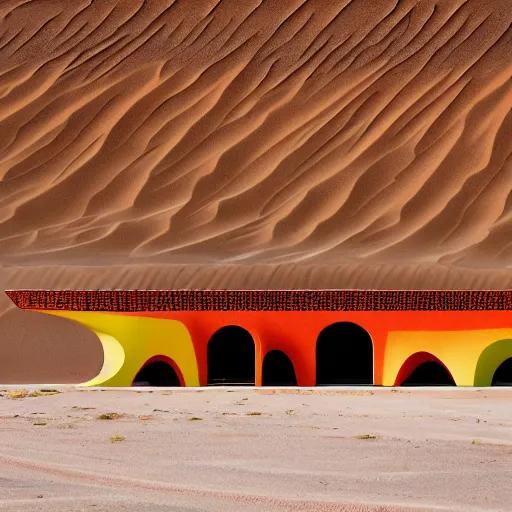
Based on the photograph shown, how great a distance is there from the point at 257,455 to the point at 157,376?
9200mm

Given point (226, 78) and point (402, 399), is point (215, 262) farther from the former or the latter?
point (402, 399)

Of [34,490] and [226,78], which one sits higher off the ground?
[226,78]

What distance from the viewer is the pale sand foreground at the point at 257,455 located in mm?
5629

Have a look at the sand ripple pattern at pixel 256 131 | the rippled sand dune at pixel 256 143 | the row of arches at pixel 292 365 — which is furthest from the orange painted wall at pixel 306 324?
the sand ripple pattern at pixel 256 131

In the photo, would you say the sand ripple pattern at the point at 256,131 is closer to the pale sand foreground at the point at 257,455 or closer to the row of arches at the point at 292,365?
the row of arches at the point at 292,365

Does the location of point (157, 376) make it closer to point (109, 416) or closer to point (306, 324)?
point (306, 324)

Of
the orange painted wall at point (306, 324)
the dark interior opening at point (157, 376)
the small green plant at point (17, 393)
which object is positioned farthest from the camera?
the dark interior opening at point (157, 376)

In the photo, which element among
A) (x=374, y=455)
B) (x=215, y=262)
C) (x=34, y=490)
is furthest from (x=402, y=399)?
(x=215, y=262)

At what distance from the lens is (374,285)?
2189 centimetres

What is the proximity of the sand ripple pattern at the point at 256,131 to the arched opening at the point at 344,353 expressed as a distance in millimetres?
7480

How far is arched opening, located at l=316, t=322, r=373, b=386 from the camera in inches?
669

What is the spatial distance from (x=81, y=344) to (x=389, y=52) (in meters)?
16.3

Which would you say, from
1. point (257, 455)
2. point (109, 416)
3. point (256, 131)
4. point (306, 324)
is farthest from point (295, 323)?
point (256, 131)

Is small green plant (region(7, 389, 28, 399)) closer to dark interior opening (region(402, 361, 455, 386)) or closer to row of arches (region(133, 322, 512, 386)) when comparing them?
row of arches (region(133, 322, 512, 386))
